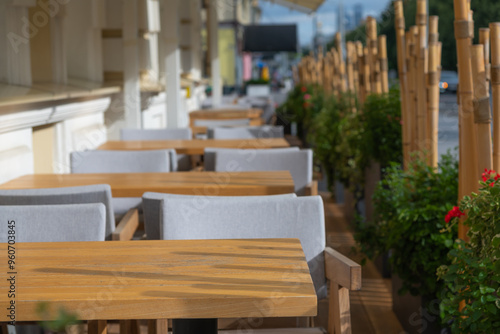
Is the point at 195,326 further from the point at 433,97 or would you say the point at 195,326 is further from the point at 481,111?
the point at 433,97

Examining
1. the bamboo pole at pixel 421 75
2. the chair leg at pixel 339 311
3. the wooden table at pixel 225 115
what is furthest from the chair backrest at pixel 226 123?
the chair leg at pixel 339 311

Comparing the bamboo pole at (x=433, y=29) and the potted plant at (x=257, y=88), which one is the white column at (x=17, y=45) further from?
the potted plant at (x=257, y=88)

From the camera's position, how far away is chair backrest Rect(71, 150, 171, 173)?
367 centimetres

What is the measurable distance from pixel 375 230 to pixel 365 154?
129 cm

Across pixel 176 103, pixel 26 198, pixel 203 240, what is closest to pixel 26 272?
pixel 203 240

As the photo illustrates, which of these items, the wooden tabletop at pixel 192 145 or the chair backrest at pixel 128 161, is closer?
the chair backrest at pixel 128 161

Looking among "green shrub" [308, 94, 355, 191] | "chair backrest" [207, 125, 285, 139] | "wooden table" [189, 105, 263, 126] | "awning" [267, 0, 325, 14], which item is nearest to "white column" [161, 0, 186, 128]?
"wooden table" [189, 105, 263, 126]

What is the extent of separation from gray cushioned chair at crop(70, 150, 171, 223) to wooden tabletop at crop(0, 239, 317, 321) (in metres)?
1.73

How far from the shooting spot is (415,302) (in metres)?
2.99

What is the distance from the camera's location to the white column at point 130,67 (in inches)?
224

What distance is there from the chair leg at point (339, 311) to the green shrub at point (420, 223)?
2.27 ft

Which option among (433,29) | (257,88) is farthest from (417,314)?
(257,88)

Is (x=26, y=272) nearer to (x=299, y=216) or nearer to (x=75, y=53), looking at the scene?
(x=299, y=216)

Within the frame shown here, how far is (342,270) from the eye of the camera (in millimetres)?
1985
